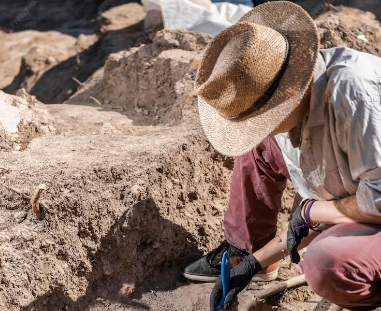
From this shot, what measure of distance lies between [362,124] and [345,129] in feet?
0.21

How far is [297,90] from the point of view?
1449 millimetres

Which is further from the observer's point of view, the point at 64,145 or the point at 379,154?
the point at 64,145

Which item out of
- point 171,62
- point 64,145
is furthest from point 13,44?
point 64,145

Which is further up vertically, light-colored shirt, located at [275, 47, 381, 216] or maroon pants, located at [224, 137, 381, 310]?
light-colored shirt, located at [275, 47, 381, 216]

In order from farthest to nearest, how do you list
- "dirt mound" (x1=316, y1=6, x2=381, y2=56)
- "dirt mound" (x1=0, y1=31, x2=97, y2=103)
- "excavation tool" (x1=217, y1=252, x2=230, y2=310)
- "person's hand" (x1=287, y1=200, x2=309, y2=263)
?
"dirt mound" (x1=0, y1=31, x2=97, y2=103) → "dirt mound" (x1=316, y1=6, x2=381, y2=56) → "excavation tool" (x1=217, y1=252, x2=230, y2=310) → "person's hand" (x1=287, y1=200, x2=309, y2=263)

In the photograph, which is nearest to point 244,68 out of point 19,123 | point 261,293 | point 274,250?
point 274,250

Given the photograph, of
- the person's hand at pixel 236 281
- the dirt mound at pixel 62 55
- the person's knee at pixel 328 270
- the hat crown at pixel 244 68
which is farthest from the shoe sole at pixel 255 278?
the dirt mound at pixel 62 55

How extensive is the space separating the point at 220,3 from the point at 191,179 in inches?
116

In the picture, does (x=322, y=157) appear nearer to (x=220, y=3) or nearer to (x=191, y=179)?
(x=191, y=179)

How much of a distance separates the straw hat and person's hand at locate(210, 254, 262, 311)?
0.62 meters

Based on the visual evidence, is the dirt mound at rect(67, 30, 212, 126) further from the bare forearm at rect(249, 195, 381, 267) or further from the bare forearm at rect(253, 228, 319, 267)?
the bare forearm at rect(249, 195, 381, 267)

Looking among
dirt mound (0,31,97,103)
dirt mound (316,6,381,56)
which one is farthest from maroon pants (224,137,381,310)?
dirt mound (0,31,97,103)

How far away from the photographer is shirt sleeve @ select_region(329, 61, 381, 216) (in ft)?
4.59

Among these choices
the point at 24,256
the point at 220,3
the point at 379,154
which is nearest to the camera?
the point at 379,154
